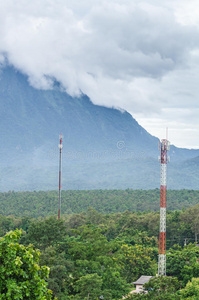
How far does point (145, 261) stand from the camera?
42344 millimetres

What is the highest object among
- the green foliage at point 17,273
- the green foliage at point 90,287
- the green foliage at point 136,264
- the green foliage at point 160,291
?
the green foliage at point 17,273

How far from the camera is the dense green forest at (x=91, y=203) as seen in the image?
101 meters

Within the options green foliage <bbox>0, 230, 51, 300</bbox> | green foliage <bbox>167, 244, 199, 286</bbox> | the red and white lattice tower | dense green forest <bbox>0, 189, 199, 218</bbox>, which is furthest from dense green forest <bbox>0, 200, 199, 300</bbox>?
dense green forest <bbox>0, 189, 199, 218</bbox>

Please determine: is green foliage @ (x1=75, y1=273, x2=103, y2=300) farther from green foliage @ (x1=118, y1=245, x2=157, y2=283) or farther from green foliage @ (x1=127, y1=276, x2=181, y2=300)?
green foliage @ (x1=118, y1=245, x2=157, y2=283)

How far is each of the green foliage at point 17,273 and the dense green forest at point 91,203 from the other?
283 ft

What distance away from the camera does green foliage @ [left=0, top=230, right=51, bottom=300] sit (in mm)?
9328

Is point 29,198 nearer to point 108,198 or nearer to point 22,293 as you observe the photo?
point 108,198

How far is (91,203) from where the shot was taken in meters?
110

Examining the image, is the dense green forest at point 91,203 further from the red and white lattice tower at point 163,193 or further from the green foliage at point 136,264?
the red and white lattice tower at point 163,193

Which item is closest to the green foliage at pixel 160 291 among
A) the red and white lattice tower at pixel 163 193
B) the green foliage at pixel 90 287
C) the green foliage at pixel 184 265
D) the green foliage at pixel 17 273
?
the green foliage at pixel 90 287

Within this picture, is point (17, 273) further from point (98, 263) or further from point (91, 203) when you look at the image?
point (91, 203)

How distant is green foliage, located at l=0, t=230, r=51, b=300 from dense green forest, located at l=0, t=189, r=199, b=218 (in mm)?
86328

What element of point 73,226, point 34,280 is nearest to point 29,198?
point 73,226

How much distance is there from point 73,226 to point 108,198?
5541 centimetres
